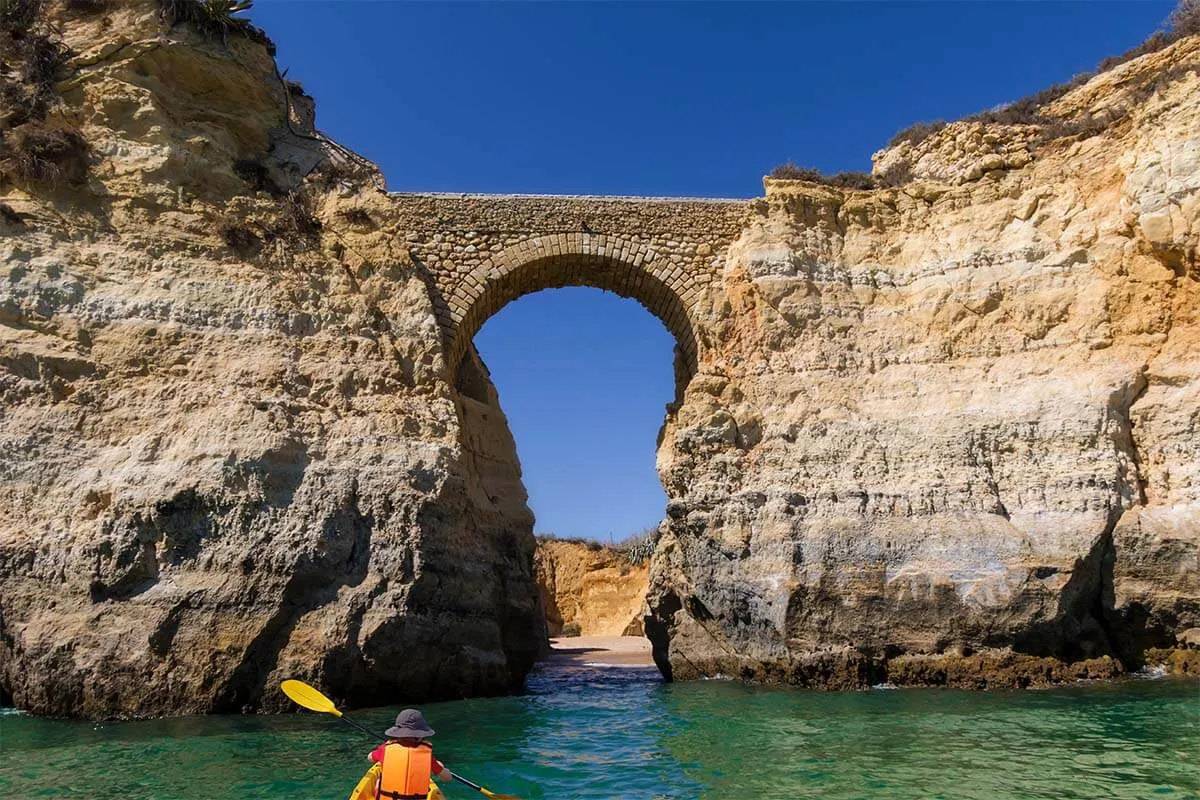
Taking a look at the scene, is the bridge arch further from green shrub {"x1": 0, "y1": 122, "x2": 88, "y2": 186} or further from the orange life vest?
the orange life vest

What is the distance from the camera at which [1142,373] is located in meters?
10.8

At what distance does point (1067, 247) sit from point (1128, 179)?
3.68 ft

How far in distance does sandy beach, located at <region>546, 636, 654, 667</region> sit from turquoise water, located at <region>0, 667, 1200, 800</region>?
7.80 m

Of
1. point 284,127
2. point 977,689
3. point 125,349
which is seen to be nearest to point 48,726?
point 125,349

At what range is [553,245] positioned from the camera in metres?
12.8

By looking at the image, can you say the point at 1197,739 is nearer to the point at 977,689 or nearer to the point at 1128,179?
the point at 977,689

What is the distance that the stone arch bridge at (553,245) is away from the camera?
12.6 m

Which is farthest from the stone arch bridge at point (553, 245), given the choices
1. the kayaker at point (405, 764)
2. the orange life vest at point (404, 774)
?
Result: the orange life vest at point (404, 774)

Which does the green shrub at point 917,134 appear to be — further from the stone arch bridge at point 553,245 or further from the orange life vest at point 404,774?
the orange life vest at point 404,774

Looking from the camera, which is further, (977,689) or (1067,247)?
(1067,247)

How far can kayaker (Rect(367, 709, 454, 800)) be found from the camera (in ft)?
14.2

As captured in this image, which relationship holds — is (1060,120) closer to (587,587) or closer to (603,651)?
(603,651)

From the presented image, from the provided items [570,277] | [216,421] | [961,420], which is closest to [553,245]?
[570,277]

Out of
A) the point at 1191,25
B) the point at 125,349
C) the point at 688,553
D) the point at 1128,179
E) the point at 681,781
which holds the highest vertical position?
the point at 1191,25
